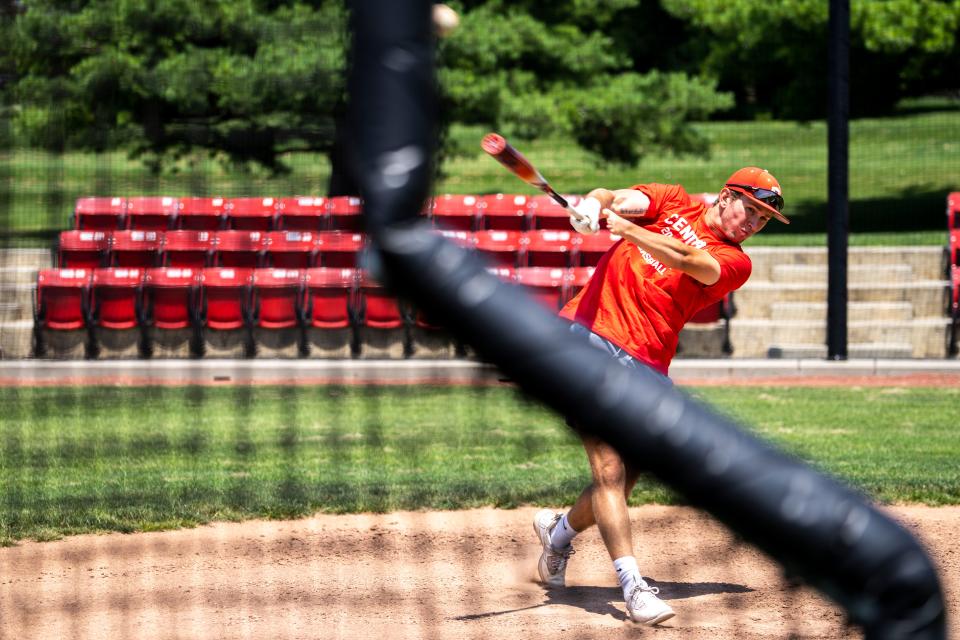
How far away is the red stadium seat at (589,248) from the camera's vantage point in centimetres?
1327

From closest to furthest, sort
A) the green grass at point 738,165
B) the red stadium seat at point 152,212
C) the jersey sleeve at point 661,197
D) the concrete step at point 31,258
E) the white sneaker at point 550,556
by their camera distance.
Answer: the jersey sleeve at point 661,197, the white sneaker at point 550,556, the green grass at point 738,165, the concrete step at point 31,258, the red stadium seat at point 152,212

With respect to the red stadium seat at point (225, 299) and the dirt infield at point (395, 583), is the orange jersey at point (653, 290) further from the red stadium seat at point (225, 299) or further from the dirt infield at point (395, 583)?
the red stadium seat at point (225, 299)

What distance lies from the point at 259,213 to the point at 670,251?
175 inches

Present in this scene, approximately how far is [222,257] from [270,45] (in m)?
7.71

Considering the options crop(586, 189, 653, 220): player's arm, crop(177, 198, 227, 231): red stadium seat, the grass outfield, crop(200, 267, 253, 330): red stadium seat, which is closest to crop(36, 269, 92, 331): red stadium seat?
the grass outfield

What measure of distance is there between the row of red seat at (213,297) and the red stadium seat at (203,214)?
488 mm

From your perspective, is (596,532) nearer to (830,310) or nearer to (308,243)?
(308,243)

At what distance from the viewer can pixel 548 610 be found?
5.22 meters

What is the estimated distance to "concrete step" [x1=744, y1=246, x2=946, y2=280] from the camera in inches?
590

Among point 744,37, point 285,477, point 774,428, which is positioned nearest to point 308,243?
point 285,477

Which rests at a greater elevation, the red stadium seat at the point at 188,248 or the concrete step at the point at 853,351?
the red stadium seat at the point at 188,248

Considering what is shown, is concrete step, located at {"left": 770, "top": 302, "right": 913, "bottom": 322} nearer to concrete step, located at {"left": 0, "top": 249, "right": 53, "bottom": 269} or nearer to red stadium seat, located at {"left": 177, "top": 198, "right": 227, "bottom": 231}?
red stadium seat, located at {"left": 177, "top": 198, "right": 227, "bottom": 231}

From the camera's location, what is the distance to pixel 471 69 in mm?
16500

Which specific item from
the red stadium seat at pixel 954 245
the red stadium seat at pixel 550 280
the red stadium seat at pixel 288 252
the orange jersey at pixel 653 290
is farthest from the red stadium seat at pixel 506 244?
the orange jersey at pixel 653 290
